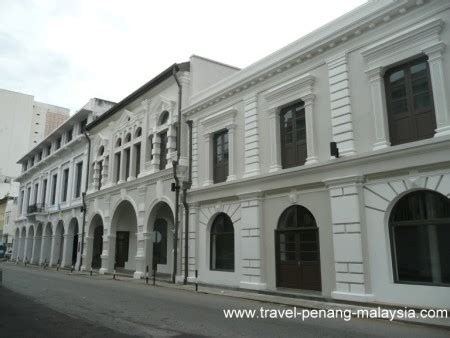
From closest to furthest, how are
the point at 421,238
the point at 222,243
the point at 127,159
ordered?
the point at 421,238
the point at 222,243
the point at 127,159

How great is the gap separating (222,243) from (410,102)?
976 cm

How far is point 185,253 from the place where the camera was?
1950 centimetres

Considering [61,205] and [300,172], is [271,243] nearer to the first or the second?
[300,172]

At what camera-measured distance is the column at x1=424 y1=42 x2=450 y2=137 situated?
11.2 meters

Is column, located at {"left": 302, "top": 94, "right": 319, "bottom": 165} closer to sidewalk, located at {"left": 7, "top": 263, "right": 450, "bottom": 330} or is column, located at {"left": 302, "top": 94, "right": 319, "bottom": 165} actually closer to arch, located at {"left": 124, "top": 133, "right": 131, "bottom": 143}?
sidewalk, located at {"left": 7, "top": 263, "right": 450, "bottom": 330}

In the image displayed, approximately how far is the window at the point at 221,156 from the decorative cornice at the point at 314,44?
162 cm

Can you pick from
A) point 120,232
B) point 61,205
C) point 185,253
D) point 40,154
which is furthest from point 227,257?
point 40,154

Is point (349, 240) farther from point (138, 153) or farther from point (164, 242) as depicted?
point (138, 153)

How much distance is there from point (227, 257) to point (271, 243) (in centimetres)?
296

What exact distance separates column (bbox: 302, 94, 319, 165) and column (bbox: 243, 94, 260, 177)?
254 centimetres

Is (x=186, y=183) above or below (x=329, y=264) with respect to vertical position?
above

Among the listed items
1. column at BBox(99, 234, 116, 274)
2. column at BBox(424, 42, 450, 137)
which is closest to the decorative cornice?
column at BBox(424, 42, 450, 137)

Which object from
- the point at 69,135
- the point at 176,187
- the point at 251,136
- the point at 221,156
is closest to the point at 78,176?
the point at 69,135

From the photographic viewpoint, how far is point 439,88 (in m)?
11.4
